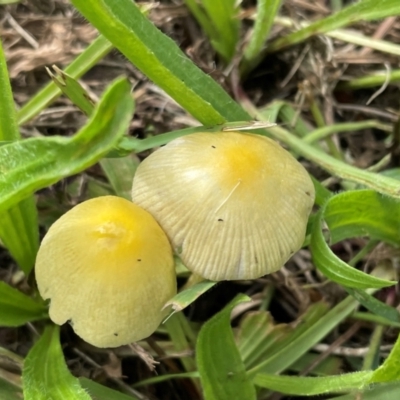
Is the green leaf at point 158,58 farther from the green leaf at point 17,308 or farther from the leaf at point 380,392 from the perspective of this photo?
the leaf at point 380,392

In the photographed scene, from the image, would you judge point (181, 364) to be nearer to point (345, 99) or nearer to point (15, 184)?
point (15, 184)

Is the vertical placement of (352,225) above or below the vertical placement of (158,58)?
below

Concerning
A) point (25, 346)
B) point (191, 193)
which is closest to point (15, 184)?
point (191, 193)

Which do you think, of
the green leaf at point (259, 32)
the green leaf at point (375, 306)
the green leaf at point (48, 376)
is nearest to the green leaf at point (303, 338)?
the green leaf at point (375, 306)

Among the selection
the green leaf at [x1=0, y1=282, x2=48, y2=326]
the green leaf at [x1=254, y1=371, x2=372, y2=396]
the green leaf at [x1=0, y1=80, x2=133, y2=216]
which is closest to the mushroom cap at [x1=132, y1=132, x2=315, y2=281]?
the green leaf at [x1=0, y1=80, x2=133, y2=216]

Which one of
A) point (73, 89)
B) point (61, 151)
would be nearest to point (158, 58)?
point (73, 89)

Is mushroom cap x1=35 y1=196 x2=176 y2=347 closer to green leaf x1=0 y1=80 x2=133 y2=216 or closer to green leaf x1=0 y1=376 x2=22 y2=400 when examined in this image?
green leaf x1=0 y1=80 x2=133 y2=216

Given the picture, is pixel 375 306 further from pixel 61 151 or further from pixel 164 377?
pixel 61 151
